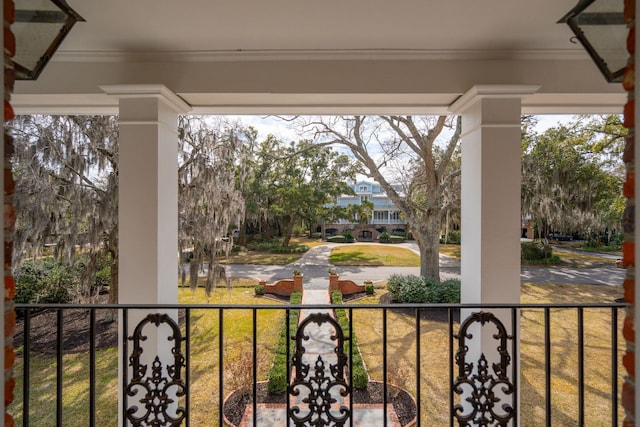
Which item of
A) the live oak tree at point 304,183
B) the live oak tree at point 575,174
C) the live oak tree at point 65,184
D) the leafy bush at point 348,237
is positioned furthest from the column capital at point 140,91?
the leafy bush at point 348,237

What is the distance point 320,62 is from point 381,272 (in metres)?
8.21

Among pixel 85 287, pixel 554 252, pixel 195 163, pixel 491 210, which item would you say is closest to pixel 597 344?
pixel 554 252

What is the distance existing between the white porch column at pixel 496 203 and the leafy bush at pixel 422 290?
501 cm

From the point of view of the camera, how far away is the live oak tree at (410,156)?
7.89 meters

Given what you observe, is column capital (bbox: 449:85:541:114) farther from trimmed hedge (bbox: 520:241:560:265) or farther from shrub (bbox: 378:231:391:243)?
trimmed hedge (bbox: 520:241:560:265)

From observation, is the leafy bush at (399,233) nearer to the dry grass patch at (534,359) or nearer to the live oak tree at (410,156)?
the live oak tree at (410,156)

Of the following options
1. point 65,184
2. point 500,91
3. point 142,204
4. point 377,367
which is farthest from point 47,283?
point 500,91

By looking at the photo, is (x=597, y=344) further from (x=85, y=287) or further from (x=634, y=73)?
(x=85, y=287)

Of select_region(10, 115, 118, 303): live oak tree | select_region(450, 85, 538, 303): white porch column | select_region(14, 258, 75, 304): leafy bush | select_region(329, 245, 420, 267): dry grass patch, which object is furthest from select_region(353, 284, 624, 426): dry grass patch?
select_region(14, 258, 75, 304): leafy bush

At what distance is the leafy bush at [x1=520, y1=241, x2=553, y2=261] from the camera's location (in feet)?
32.3

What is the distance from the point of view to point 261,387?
4.67m

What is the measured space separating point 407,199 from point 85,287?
24.0ft

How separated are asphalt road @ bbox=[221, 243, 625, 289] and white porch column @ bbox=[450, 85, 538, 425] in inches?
282

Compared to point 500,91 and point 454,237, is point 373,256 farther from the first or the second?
point 500,91
